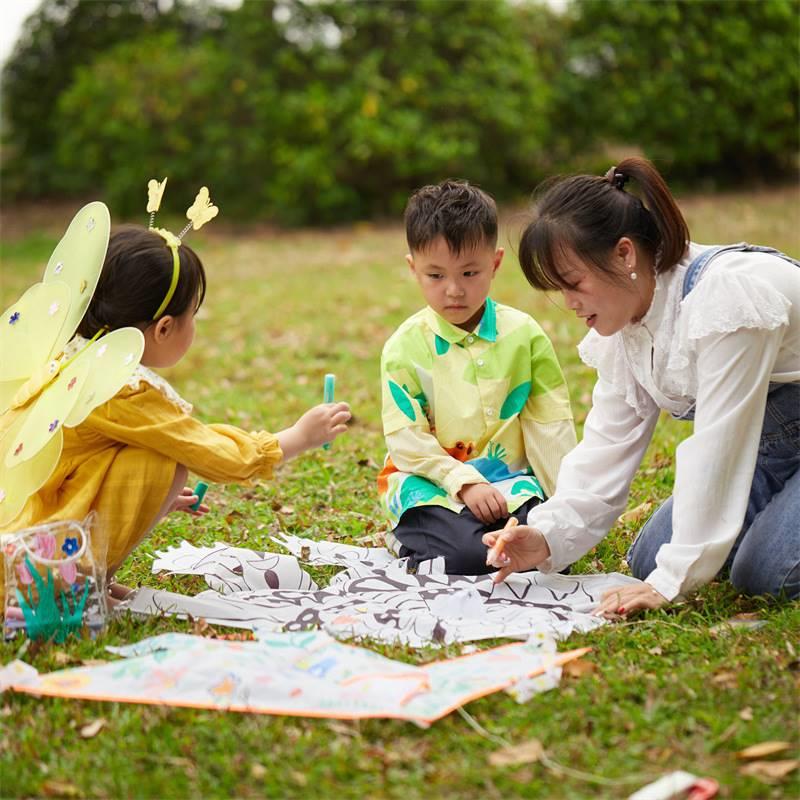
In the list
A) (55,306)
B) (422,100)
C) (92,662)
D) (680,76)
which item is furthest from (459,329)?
(680,76)

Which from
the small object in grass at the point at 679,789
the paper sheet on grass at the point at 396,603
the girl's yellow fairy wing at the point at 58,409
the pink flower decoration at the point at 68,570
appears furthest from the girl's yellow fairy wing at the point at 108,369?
the small object in grass at the point at 679,789

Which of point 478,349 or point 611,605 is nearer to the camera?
point 611,605

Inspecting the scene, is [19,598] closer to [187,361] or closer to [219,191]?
[187,361]

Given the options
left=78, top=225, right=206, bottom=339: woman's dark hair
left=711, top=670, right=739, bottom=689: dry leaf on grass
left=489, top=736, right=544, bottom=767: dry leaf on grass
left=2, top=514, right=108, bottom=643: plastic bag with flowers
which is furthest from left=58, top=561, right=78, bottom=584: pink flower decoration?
left=711, top=670, right=739, bottom=689: dry leaf on grass

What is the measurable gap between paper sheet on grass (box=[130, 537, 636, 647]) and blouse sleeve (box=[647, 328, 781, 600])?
1.12 feet

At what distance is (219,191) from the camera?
13.8 m

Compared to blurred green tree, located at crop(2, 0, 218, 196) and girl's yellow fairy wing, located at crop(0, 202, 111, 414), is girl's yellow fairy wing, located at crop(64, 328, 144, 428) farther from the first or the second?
blurred green tree, located at crop(2, 0, 218, 196)

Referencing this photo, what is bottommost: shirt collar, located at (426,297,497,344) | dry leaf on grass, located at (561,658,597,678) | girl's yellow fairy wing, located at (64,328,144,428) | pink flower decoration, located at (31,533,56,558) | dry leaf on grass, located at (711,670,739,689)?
dry leaf on grass, located at (561,658,597,678)

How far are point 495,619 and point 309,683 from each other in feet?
2.43

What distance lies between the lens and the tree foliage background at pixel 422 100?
12.4m

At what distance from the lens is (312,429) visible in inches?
132

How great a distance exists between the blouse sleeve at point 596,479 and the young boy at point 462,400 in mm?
307

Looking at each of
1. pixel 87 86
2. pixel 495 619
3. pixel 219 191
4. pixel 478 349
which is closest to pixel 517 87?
pixel 219 191

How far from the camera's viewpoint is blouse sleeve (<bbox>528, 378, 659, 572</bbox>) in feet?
10.8
